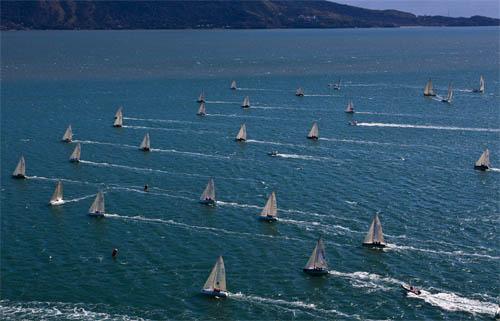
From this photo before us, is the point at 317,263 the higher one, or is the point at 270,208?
the point at 270,208

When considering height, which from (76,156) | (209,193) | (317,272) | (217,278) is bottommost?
(317,272)

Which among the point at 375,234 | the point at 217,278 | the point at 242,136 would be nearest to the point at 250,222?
the point at 375,234

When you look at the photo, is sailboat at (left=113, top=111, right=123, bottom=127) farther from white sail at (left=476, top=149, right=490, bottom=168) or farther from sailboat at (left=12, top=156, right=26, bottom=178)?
white sail at (left=476, top=149, right=490, bottom=168)

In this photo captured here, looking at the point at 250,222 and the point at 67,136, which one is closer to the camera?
the point at 250,222

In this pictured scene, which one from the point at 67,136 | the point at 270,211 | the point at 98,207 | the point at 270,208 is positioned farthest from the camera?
the point at 67,136

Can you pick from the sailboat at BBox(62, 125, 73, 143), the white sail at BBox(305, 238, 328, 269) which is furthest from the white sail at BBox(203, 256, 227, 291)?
the sailboat at BBox(62, 125, 73, 143)

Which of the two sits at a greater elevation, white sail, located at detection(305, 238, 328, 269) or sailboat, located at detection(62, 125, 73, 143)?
sailboat, located at detection(62, 125, 73, 143)

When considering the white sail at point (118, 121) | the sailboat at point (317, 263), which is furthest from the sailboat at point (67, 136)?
the sailboat at point (317, 263)

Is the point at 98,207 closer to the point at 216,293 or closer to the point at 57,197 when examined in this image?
the point at 57,197

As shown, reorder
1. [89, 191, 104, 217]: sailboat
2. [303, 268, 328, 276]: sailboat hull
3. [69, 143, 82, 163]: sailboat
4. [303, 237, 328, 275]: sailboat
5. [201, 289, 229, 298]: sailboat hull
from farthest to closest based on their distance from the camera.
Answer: [69, 143, 82, 163]: sailboat < [89, 191, 104, 217]: sailboat < [303, 268, 328, 276]: sailboat hull < [303, 237, 328, 275]: sailboat < [201, 289, 229, 298]: sailboat hull
